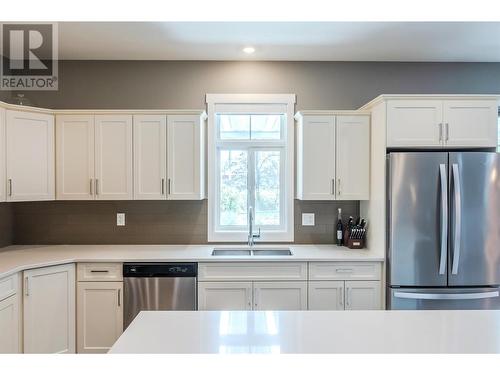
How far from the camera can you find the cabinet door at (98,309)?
2648mm

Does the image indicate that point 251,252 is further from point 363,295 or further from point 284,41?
point 284,41

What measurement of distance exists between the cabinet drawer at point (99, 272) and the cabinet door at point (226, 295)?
0.66 metres

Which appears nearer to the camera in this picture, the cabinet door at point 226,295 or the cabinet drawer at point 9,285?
the cabinet drawer at point 9,285

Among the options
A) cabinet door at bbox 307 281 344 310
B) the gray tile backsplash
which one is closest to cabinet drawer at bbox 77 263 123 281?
the gray tile backsplash

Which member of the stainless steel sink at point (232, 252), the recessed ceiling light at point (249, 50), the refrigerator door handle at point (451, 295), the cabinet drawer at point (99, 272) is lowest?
the refrigerator door handle at point (451, 295)

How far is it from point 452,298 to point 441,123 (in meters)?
1.33

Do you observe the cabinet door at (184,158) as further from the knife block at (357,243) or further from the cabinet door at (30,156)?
the knife block at (357,243)

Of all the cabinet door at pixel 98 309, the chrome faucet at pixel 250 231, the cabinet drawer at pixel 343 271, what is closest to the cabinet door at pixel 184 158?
the chrome faucet at pixel 250 231

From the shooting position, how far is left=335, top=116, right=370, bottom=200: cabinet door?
293 cm

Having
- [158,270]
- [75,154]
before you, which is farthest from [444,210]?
[75,154]

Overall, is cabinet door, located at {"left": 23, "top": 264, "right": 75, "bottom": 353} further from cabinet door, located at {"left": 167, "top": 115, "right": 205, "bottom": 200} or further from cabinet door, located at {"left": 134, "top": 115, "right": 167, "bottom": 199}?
cabinet door, located at {"left": 167, "top": 115, "right": 205, "bottom": 200}

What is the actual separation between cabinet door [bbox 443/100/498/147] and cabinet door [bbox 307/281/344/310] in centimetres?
142
